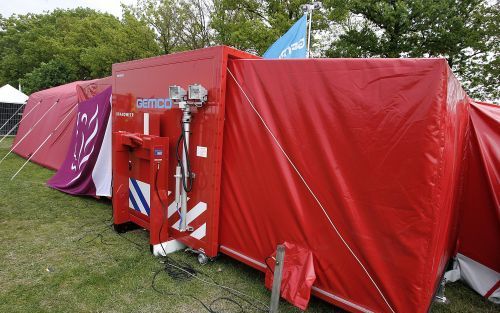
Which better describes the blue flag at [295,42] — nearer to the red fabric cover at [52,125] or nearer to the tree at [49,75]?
the red fabric cover at [52,125]

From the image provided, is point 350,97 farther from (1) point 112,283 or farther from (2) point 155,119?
(1) point 112,283

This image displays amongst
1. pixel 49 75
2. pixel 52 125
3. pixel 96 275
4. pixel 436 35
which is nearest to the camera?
pixel 96 275

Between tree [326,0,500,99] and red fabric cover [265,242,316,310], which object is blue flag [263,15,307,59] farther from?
tree [326,0,500,99]

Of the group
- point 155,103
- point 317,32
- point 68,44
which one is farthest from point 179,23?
point 155,103

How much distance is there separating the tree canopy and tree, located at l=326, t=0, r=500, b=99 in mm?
41

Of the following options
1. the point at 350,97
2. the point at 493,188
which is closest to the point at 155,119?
the point at 350,97

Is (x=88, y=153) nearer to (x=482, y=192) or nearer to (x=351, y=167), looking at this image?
(x=351, y=167)

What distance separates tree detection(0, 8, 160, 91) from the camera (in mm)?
21094

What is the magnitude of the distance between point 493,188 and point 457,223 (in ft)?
2.28

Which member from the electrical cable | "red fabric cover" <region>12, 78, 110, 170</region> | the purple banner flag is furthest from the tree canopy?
the electrical cable

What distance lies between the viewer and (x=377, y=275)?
2.49 meters

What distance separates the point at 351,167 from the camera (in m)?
2.62

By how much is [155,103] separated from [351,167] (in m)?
2.77

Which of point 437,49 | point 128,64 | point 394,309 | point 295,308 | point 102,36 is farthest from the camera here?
point 102,36
